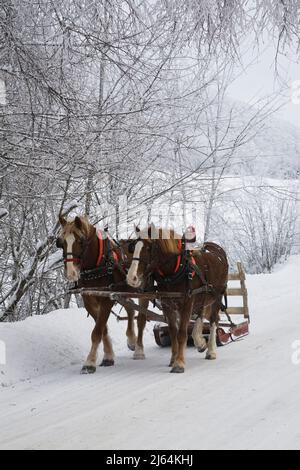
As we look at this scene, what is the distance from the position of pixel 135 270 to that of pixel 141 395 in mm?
1677

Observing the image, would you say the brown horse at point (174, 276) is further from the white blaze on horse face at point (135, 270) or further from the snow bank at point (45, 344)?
the snow bank at point (45, 344)

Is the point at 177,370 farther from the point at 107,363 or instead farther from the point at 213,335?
the point at 213,335

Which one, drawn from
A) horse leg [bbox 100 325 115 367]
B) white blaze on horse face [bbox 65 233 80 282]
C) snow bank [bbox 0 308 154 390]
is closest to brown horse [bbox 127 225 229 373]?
white blaze on horse face [bbox 65 233 80 282]

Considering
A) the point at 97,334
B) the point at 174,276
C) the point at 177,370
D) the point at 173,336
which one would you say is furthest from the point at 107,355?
the point at 174,276

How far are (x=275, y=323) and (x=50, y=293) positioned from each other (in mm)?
5359

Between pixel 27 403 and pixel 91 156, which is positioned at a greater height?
pixel 91 156

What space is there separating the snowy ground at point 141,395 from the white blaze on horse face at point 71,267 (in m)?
1.18

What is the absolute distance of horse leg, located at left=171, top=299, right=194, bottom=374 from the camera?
7.08 m

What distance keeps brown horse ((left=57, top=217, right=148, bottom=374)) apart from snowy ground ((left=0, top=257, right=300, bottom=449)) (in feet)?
1.09

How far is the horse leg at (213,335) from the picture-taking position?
8.09m

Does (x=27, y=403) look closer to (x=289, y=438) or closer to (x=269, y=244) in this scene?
(x=289, y=438)

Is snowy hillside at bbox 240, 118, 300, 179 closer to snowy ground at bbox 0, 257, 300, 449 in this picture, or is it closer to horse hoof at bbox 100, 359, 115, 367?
snowy ground at bbox 0, 257, 300, 449

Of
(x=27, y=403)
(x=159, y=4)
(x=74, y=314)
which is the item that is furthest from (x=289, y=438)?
(x=74, y=314)

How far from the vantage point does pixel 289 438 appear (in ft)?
13.9
